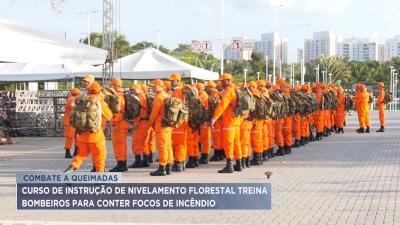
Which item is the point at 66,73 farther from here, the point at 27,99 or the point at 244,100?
the point at 244,100

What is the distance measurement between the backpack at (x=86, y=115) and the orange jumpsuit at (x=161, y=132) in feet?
7.43

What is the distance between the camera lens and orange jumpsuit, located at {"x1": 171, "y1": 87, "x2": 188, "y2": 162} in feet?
48.6

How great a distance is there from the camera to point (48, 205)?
9.23m

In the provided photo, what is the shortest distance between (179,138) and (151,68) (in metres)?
12.1

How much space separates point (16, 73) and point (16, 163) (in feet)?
48.5

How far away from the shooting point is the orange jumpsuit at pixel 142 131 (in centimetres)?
1545

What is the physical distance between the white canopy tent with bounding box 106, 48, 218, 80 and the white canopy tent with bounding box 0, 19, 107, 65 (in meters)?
8.60

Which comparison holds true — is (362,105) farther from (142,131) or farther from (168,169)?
(168,169)

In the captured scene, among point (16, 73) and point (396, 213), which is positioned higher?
point (16, 73)

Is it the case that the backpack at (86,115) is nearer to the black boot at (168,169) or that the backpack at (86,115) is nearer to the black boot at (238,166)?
the black boot at (168,169)

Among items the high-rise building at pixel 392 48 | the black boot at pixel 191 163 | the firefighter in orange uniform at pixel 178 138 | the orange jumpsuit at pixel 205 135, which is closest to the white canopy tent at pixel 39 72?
the orange jumpsuit at pixel 205 135

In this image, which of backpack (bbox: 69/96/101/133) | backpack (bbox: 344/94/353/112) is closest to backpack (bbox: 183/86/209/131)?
backpack (bbox: 69/96/101/133)

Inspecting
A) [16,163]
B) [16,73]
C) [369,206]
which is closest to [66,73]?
[16,73]

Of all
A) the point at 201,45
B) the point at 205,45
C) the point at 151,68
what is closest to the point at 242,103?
the point at 151,68
